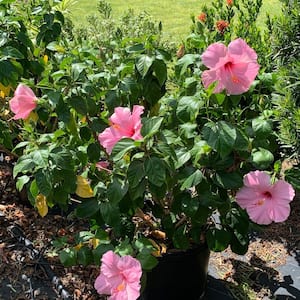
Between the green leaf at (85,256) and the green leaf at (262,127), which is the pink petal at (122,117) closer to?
A: the green leaf at (262,127)

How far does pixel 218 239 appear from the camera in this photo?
232 cm

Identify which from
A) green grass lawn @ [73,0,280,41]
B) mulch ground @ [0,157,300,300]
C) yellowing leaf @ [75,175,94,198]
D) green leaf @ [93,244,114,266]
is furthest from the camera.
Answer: green grass lawn @ [73,0,280,41]

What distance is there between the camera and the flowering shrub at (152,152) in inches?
77.0

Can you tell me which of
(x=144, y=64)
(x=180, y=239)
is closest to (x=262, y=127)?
(x=144, y=64)

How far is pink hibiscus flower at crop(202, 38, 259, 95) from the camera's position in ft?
6.26

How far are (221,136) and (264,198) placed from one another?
34 centimetres

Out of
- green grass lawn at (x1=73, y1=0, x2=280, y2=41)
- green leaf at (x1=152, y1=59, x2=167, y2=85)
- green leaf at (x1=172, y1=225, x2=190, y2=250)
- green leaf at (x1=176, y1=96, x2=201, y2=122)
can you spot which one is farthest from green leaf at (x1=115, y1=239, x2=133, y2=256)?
green grass lawn at (x1=73, y1=0, x2=280, y2=41)

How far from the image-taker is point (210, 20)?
3.70 metres

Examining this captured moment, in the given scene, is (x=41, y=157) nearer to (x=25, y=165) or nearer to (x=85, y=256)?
(x=25, y=165)

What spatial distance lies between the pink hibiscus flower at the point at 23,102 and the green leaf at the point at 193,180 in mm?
625

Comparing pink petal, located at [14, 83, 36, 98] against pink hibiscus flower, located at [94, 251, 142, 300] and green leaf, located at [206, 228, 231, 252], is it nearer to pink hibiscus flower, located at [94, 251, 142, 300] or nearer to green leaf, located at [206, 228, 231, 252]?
pink hibiscus flower, located at [94, 251, 142, 300]

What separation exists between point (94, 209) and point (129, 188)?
A: 0.24 meters

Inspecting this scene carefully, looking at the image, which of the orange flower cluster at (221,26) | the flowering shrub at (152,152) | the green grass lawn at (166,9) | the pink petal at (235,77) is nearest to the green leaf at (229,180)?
the flowering shrub at (152,152)

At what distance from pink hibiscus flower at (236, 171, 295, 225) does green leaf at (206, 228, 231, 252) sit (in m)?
0.22
